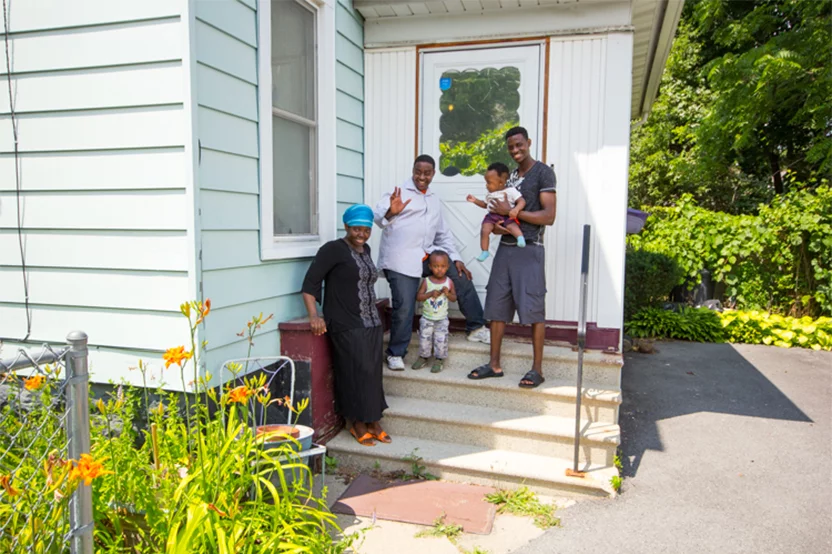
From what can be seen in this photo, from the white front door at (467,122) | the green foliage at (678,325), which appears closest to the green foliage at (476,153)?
the white front door at (467,122)

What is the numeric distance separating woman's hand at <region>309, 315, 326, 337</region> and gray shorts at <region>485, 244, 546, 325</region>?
122 cm

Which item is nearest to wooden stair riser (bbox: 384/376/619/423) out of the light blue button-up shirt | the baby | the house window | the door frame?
the light blue button-up shirt

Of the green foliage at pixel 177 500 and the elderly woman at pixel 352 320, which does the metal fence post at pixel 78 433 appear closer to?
the green foliage at pixel 177 500

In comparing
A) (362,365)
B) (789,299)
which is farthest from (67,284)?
(789,299)

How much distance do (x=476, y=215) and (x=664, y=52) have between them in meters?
3.17

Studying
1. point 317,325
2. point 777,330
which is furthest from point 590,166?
point 777,330

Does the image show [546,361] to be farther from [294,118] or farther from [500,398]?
[294,118]

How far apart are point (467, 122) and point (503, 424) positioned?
8.38ft

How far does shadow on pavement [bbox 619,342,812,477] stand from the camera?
4.74 meters

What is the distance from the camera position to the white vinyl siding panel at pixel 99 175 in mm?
3141

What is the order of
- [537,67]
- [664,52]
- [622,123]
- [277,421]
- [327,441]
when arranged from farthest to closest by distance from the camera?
[664,52] → [537,67] → [622,123] → [327,441] → [277,421]

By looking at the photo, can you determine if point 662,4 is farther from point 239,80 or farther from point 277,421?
point 277,421

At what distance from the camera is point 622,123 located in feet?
14.9

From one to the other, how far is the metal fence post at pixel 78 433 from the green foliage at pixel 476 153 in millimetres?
3619
